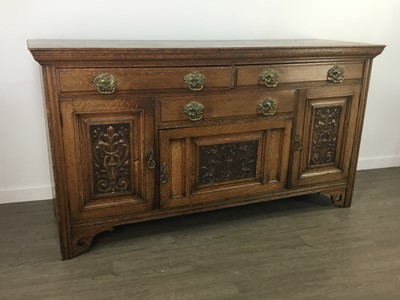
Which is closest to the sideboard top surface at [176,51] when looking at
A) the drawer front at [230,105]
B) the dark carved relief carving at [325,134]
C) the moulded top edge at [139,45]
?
the moulded top edge at [139,45]

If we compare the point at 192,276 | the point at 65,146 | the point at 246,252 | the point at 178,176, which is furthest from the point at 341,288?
the point at 65,146

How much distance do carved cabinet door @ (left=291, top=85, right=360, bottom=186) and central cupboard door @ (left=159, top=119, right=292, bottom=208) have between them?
9 centimetres

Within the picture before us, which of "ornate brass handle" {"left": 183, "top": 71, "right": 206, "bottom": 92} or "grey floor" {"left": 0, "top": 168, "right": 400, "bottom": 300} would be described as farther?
"ornate brass handle" {"left": 183, "top": 71, "right": 206, "bottom": 92}

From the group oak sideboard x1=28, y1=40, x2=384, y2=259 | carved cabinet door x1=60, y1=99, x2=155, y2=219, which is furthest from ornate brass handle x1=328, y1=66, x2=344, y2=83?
carved cabinet door x1=60, y1=99, x2=155, y2=219

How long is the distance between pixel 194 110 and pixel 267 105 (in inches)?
13.9

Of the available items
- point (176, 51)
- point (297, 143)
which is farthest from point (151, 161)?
point (297, 143)

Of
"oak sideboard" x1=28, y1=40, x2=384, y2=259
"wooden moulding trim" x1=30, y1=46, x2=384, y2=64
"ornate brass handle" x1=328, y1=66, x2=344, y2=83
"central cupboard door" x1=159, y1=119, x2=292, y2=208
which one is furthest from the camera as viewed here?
"ornate brass handle" x1=328, y1=66, x2=344, y2=83

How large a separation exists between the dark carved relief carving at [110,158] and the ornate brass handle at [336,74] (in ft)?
3.26

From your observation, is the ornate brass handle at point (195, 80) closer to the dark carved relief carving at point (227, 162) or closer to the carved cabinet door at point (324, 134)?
the dark carved relief carving at point (227, 162)

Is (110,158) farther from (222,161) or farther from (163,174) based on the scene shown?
(222,161)

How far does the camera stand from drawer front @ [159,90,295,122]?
66.9 inches

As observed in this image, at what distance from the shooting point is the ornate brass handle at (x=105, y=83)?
1541 mm

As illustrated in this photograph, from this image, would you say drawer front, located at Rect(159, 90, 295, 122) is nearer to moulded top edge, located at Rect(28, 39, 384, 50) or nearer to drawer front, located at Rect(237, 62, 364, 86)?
drawer front, located at Rect(237, 62, 364, 86)

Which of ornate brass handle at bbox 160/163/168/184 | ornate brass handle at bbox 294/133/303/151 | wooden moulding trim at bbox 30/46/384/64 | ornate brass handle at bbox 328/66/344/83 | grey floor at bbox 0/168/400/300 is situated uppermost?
wooden moulding trim at bbox 30/46/384/64
